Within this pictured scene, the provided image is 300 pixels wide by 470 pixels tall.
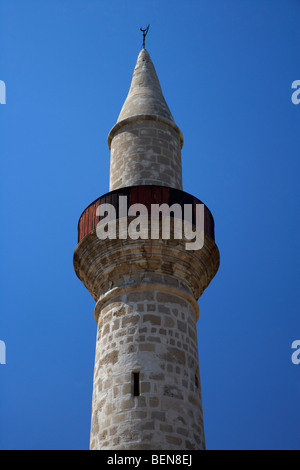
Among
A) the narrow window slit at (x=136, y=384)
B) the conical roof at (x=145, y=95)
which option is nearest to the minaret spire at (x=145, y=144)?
the conical roof at (x=145, y=95)

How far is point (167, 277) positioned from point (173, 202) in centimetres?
108

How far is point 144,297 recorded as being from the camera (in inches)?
354

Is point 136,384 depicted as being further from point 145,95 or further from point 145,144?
point 145,95

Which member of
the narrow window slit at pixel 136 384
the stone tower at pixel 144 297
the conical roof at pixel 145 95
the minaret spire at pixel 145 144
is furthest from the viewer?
the conical roof at pixel 145 95

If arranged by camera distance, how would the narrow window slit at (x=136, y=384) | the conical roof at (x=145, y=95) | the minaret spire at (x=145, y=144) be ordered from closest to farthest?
1. the narrow window slit at (x=136, y=384)
2. the minaret spire at (x=145, y=144)
3. the conical roof at (x=145, y=95)

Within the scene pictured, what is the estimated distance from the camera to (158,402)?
8109 millimetres

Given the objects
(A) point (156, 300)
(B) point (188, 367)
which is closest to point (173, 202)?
(A) point (156, 300)

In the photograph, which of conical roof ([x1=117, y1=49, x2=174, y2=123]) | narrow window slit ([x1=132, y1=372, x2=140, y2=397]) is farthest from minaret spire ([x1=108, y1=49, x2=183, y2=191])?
narrow window slit ([x1=132, y1=372, x2=140, y2=397])

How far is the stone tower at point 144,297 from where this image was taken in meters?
8.10

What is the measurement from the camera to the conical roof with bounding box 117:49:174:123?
11.4 metres

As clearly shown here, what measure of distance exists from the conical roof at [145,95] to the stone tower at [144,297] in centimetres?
6

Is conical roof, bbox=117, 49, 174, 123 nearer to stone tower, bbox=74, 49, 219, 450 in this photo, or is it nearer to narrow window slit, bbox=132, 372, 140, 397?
stone tower, bbox=74, 49, 219, 450

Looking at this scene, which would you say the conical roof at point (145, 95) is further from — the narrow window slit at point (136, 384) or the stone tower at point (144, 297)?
the narrow window slit at point (136, 384)
